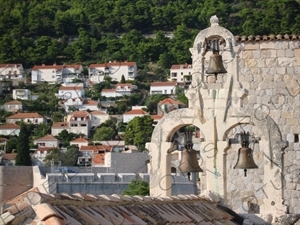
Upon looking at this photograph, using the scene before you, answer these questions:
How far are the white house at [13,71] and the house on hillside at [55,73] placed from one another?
1.88 m

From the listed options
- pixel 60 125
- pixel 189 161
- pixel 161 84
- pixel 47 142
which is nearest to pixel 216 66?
pixel 189 161

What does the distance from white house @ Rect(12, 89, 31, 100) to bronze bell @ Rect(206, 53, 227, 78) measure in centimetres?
14265

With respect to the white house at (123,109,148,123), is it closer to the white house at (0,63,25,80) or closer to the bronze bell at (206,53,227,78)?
the white house at (0,63,25,80)

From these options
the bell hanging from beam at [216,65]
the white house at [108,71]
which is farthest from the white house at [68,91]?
the bell hanging from beam at [216,65]

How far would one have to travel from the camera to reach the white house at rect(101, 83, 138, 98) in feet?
517

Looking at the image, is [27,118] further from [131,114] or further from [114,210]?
[114,210]

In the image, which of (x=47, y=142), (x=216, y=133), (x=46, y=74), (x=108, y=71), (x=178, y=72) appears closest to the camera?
(x=216, y=133)

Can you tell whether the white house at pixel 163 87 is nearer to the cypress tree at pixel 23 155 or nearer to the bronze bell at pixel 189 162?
the cypress tree at pixel 23 155

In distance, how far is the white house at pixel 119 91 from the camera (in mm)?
157500

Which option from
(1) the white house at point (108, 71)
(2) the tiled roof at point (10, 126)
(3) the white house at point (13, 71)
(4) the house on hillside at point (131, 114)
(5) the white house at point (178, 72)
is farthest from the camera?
(3) the white house at point (13, 71)

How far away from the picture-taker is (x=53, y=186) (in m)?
45.4

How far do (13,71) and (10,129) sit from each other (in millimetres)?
40784

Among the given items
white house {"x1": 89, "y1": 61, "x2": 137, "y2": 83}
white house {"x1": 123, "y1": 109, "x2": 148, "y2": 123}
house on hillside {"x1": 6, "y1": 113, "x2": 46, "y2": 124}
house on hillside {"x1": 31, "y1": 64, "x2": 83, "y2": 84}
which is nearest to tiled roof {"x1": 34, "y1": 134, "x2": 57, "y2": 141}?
house on hillside {"x1": 6, "y1": 113, "x2": 46, "y2": 124}

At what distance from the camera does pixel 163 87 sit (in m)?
153
